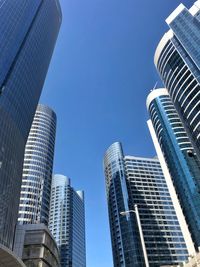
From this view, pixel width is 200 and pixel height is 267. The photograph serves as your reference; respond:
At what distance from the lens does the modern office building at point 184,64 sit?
9938 centimetres

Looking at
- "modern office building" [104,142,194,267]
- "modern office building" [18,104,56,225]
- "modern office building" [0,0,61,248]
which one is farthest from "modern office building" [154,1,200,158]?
"modern office building" [18,104,56,225]

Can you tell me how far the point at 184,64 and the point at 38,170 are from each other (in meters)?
87.2

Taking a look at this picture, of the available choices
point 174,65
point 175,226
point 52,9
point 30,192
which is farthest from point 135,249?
point 52,9

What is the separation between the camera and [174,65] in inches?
4515

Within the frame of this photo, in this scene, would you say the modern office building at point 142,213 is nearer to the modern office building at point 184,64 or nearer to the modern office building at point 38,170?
the modern office building at point 38,170

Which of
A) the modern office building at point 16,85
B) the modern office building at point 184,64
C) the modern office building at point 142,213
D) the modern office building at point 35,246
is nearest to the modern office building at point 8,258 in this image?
the modern office building at point 35,246

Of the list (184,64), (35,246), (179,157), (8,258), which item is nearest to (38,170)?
(179,157)

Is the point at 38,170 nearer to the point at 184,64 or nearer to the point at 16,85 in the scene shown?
the point at 16,85

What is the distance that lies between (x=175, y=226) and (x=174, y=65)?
9528 centimetres

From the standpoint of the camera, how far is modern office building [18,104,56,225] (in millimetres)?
132250

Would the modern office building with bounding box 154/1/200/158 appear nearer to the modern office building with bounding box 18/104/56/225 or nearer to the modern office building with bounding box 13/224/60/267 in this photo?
the modern office building with bounding box 13/224/60/267

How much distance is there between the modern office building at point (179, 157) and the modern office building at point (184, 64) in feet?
40.9

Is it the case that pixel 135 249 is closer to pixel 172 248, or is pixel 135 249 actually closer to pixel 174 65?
pixel 172 248

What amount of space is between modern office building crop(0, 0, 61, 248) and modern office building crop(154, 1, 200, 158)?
53423 millimetres
